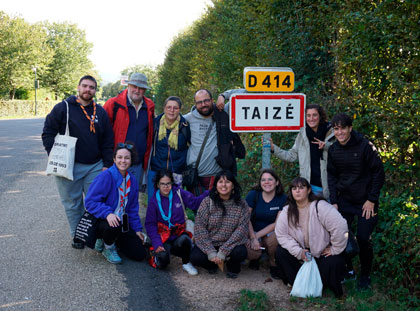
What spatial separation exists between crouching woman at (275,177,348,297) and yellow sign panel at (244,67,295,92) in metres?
1.02

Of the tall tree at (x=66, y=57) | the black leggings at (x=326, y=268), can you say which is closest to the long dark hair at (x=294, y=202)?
Answer: the black leggings at (x=326, y=268)

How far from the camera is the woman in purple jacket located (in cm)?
514

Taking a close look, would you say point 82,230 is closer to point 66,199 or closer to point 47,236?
point 66,199

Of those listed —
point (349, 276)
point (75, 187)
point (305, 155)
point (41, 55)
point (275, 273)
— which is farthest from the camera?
point (41, 55)

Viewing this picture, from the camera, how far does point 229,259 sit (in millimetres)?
4797

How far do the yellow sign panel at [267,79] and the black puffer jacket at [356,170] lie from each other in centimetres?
81

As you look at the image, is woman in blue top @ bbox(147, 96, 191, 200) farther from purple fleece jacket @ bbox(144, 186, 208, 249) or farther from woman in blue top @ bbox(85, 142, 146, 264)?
woman in blue top @ bbox(85, 142, 146, 264)

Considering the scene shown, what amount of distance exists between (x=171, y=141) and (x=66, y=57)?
67782 mm

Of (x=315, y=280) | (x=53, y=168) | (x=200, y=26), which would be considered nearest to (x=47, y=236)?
(x=53, y=168)

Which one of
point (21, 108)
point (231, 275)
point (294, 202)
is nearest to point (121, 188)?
point (231, 275)

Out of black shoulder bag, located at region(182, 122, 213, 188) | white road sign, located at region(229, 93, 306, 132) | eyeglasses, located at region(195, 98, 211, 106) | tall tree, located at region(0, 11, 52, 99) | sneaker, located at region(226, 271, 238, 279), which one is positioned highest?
tall tree, located at region(0, 11, 52, 99)

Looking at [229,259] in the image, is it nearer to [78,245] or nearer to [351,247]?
[351,247]

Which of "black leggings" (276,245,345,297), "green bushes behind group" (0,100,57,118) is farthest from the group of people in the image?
"green bushes behind group" (0,100,57,118)

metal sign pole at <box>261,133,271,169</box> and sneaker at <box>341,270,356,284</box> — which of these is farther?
metal sign pole at <box>261,133,271,169</box>
